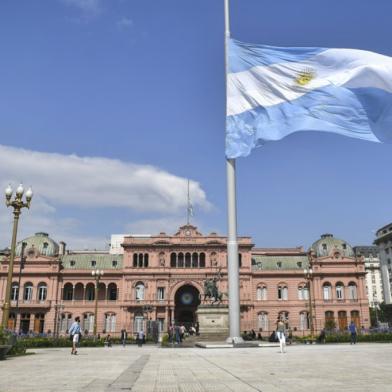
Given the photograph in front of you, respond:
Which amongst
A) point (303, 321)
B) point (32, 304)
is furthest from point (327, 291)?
point (32, 304)

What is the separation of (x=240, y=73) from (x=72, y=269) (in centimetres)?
6233

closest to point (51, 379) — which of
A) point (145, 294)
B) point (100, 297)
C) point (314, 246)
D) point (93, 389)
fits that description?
point (93, 389)

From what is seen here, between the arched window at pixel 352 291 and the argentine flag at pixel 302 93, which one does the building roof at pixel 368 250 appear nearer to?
the arched window at pixel 352 291

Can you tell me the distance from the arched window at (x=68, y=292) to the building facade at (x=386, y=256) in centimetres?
7291

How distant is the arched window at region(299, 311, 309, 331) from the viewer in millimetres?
75438

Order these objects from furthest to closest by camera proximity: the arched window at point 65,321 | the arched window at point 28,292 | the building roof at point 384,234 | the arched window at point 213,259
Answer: the building roof at point 384,234 < the arched window at point 213,259 < the arched window at point 28,292 < the arched window at point 65,321

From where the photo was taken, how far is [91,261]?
263 ft

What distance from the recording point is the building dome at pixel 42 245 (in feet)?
262

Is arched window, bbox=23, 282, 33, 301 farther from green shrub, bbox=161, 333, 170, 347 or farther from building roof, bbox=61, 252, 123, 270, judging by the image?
green shrub, bbox=161, 333, 170, 347

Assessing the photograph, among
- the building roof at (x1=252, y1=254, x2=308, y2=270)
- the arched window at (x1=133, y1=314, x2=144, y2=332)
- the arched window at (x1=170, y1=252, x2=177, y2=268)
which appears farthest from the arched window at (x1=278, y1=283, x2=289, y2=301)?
the arched window at (x1=133, y1=314, x2=144, y2=332)

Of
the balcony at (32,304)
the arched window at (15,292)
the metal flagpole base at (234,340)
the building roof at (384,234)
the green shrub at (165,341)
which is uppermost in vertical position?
the building roof at (384,234)

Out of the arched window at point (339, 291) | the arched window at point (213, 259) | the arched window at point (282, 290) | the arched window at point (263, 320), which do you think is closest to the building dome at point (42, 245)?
the arched window at point (213, 259)

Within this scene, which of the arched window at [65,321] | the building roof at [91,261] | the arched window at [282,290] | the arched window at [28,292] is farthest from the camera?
the building roof at [91,261]

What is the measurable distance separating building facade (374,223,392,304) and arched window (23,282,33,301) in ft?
260
